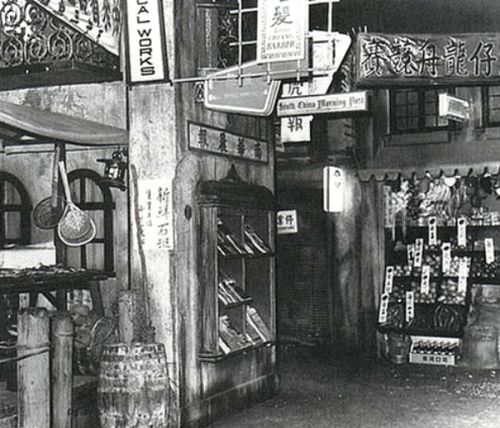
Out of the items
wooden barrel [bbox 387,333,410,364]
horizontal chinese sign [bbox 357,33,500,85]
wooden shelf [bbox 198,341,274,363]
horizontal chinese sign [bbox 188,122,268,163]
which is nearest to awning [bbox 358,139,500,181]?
wooden barrel [bbox 387,333,410,364]

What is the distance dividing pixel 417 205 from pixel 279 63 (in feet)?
23.7

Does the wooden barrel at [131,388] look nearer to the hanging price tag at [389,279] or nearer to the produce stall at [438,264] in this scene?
the produce stall at [438,264]

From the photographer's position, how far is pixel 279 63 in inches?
335

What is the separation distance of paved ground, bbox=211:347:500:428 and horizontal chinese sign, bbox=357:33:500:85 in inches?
178

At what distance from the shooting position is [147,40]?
29.8ft

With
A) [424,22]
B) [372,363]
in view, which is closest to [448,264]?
[372,363]

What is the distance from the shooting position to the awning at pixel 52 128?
26.4 ft

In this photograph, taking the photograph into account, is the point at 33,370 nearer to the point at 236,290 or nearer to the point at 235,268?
the point at 236,290

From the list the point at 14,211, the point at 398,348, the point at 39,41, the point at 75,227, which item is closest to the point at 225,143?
the point at 75,227

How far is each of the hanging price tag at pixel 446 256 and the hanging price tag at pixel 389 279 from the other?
980 millimetres

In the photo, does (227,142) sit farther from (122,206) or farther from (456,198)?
(456,198)

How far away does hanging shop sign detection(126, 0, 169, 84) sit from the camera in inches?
356

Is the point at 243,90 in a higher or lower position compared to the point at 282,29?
lower

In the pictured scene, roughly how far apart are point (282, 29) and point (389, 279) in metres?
7.85
